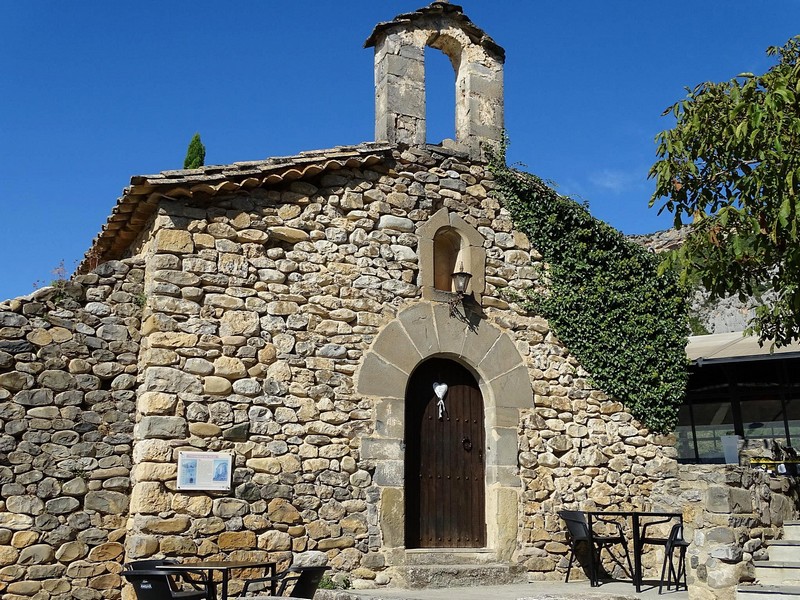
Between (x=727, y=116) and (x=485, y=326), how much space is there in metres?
3.46

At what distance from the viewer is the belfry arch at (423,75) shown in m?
9.27

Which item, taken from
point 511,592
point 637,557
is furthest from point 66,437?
point 637,557

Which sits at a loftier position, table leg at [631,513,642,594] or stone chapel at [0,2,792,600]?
stone chapel at [0,2,792,600]

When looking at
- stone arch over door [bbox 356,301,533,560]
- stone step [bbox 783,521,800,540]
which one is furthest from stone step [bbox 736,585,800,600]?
stone arch over door [bbox 356,301,533,560]

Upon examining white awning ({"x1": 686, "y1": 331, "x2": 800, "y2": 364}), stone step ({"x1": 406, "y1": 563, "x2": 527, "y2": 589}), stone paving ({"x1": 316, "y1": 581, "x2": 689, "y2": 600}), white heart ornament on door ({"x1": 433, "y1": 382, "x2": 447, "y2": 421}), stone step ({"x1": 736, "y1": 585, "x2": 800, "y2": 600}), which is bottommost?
stone paving ({"x1": 316, "y1": 581, "x2": 689, "y2": 600})

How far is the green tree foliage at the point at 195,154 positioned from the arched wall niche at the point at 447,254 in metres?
5.85

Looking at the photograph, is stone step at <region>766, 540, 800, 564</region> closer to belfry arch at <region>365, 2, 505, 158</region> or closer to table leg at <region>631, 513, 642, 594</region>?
table leg at <region>631, 513, 642, 594</region>

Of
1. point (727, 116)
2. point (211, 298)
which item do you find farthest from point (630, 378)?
point (211, 298)

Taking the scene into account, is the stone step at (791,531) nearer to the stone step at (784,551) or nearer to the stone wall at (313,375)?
the stone step at (784,551)

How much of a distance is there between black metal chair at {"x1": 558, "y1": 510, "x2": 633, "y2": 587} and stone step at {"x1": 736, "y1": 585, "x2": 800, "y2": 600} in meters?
2.06

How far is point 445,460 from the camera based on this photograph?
→ 29.1 feet

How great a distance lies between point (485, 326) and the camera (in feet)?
30.1

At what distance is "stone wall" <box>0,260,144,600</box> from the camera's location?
695 centimetres

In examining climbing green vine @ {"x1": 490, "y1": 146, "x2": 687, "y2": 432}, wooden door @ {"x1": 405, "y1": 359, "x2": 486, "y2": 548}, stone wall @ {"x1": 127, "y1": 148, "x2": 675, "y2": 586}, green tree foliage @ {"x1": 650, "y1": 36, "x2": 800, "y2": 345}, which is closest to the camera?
green tree foliage @ {"x1": 650, "y1": 36, "x2": 800, "y2": 345}
